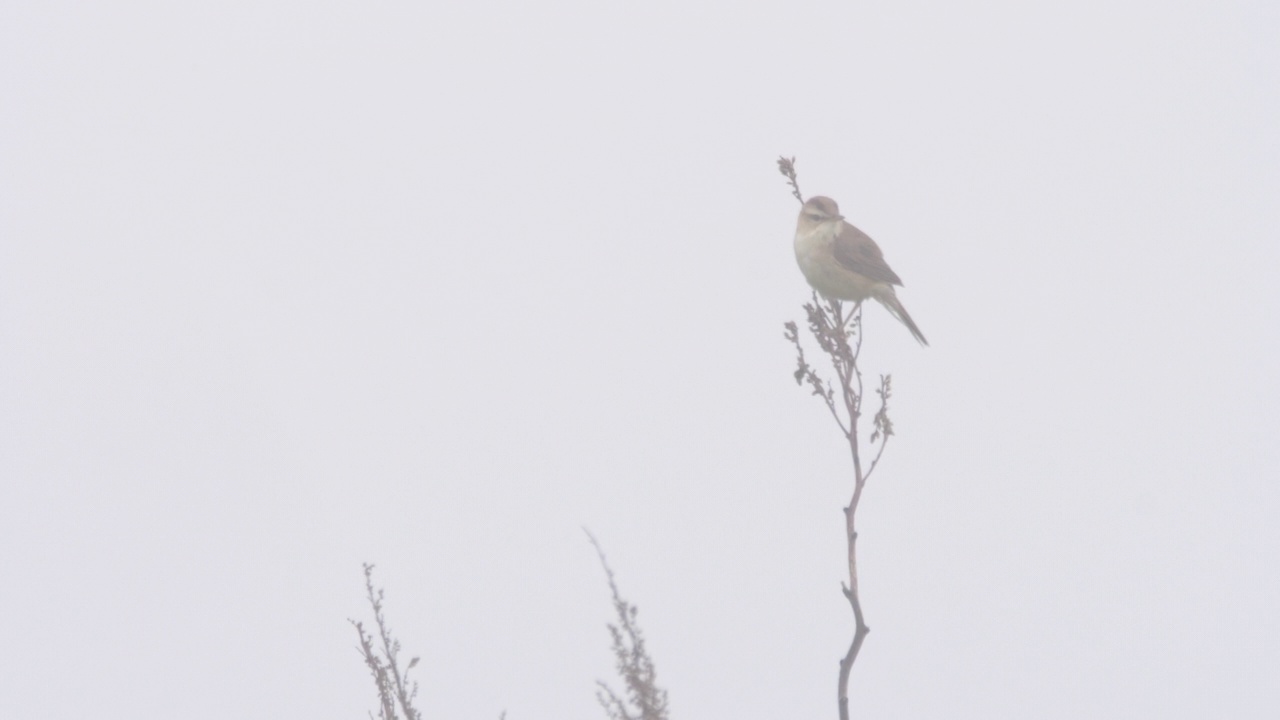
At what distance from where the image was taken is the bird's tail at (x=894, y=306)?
10.2 m

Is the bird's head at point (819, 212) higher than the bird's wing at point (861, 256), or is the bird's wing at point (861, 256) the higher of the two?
the bird's head at point (819, 212)

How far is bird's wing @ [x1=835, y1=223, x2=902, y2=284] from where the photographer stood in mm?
9922

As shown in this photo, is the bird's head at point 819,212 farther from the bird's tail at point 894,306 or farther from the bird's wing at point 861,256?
the bird's tail at point 894,306

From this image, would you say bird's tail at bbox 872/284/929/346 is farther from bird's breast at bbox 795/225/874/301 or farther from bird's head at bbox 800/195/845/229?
bird's head at bbox 800/195/845/229

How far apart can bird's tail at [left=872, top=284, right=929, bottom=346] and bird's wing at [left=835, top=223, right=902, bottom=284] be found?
7 centimetres

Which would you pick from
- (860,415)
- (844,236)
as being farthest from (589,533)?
(844,236)

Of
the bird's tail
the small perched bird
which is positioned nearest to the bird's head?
the small perched bird

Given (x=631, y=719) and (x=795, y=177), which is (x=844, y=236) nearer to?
(x=795, y=177)

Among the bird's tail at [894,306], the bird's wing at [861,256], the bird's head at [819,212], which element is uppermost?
the bird's head at [819,212]

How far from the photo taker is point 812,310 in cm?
624

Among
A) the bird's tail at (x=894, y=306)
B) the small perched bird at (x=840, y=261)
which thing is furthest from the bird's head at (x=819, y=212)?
the bird's tail at (x=894, y=306)

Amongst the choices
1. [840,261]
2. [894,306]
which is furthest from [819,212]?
[894,306]

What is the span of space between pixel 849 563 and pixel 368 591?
2.47m

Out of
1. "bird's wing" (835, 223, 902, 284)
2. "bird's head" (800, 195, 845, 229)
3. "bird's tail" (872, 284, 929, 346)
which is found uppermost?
"bird's head" (800, 195, 845, 229)
